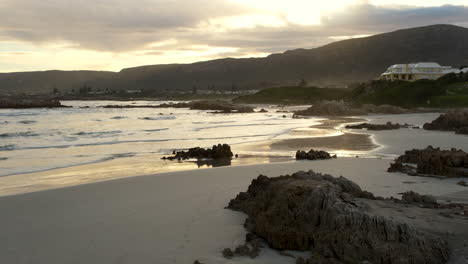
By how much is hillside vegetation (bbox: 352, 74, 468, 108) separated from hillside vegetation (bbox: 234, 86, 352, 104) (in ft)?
72.7

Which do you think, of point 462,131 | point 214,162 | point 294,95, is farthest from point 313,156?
point 294,95

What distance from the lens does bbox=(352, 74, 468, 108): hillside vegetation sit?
4569cm

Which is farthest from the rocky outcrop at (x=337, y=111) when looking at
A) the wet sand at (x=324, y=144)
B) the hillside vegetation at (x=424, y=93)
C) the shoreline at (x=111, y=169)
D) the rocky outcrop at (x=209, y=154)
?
the rocky outcrop at (x=209, y=154)

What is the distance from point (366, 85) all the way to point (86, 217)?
210 ft

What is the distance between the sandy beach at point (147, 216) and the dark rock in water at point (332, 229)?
344mm

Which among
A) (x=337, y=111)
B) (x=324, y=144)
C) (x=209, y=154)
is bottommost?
(x=337, y=111)

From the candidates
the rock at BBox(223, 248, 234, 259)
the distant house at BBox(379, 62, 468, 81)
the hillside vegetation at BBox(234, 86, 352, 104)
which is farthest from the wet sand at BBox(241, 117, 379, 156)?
the hillside vegetation at BBox(234, 86, 352, 104)

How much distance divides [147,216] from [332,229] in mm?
3186

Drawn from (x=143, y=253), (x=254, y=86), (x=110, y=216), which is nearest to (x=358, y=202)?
(x=143, y=253)

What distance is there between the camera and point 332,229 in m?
5.41

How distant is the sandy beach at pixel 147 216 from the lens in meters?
5.76

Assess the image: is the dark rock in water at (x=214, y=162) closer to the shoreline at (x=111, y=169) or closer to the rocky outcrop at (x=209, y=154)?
the shoreline at (x=111, y=169)

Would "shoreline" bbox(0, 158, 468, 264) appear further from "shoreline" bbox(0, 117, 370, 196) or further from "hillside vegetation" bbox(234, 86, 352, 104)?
"hillside vegetation" bbox(234, 86, 352, 104)

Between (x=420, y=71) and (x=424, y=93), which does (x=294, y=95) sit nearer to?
(x=420, y=71)
